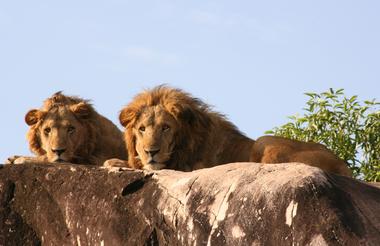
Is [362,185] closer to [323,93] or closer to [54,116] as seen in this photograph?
[54,116]

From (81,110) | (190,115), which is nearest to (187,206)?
(190,115)

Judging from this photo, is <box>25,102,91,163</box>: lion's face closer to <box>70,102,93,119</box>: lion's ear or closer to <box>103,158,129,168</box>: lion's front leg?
<box>70,102,93,119</box>: lion's ear

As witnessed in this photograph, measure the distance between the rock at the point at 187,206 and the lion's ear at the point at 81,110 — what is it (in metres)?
1.90

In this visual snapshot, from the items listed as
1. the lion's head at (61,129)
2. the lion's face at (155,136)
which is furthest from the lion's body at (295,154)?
the lion's head at (61,129)

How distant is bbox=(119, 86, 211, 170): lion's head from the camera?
11.5m

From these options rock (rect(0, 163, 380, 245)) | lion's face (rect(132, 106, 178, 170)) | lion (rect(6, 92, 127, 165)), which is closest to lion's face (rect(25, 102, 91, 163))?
lion (rect(6, 92, 127, 165))

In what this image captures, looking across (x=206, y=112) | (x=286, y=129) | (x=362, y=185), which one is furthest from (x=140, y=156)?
(x=286, y=129)

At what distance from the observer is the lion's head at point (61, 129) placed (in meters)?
12.4

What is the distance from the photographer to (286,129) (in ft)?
52.7

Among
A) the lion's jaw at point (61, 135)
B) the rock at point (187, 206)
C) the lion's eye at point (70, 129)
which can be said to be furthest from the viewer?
the lion's eye at point (70, 129)

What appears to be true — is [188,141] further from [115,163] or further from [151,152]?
[115,163]

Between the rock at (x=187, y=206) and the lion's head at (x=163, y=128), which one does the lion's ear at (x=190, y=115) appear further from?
the rock at (x=187, y=206)

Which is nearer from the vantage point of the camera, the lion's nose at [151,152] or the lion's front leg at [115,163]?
the lion's nose at [151,152]

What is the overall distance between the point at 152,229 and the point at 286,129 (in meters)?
6.75
